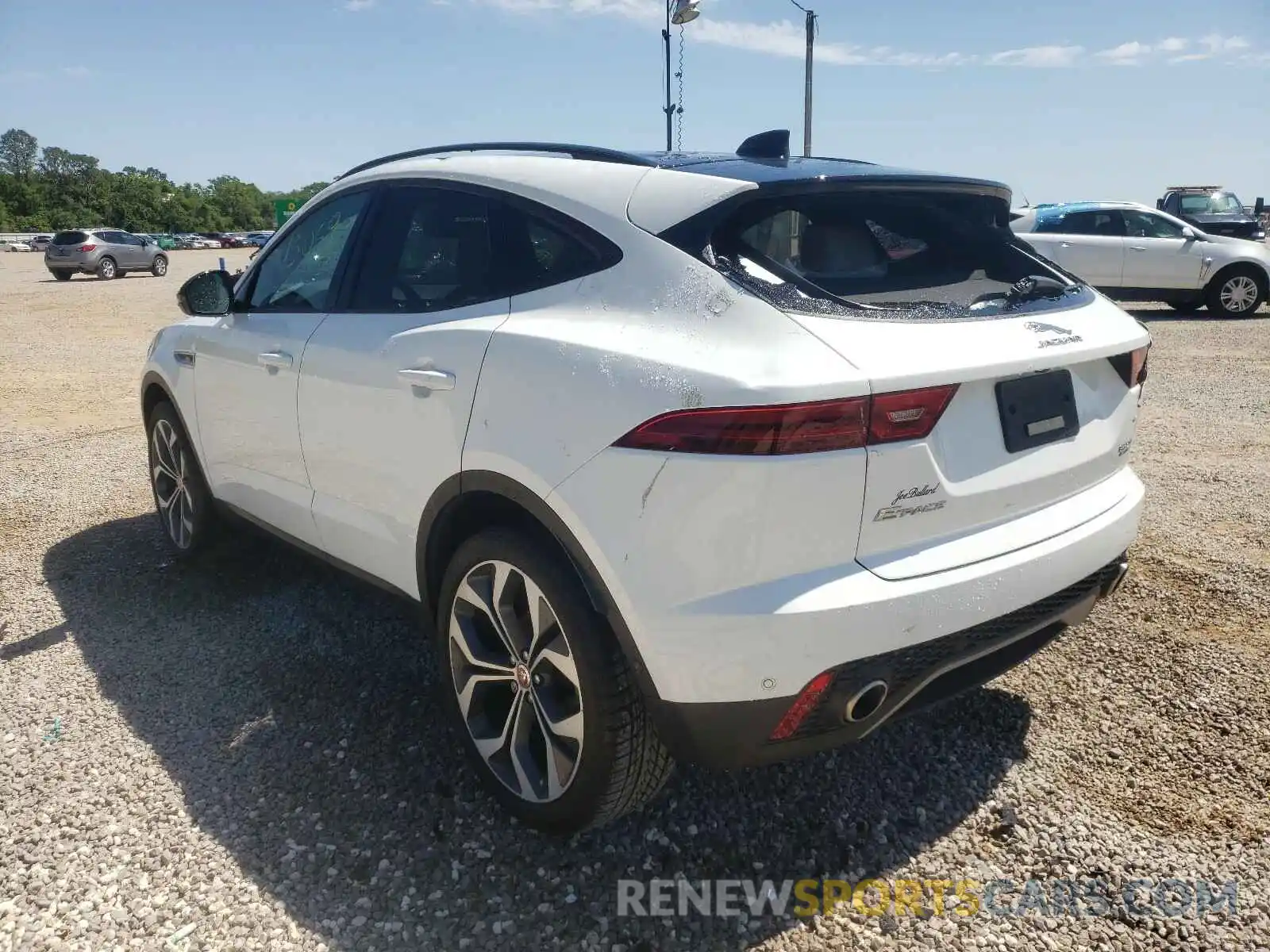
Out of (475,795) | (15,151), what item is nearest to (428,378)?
(475,795)

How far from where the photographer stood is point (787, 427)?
1.94m

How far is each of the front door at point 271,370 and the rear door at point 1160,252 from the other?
14.4m

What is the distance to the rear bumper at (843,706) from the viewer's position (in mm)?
2082

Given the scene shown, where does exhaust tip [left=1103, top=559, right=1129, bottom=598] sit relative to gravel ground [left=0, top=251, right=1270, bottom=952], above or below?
above

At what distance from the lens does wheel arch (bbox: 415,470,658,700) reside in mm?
2176

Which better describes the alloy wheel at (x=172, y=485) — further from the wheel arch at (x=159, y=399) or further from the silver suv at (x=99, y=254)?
the silver suv at (x=99, y=254)

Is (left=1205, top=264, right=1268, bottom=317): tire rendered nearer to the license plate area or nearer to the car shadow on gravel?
the car shadow on gravel

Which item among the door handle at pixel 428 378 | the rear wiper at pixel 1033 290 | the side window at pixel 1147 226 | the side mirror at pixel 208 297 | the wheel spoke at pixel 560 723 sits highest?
the rear wiper at pixel 1033 290

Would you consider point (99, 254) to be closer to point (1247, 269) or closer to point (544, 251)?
point (1247, 269)

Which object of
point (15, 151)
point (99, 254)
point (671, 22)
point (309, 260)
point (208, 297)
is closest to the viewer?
point (309, 260)

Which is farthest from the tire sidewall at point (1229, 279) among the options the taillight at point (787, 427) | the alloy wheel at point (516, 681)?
the alloy wheel at point (516, 681)

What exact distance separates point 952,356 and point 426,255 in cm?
167

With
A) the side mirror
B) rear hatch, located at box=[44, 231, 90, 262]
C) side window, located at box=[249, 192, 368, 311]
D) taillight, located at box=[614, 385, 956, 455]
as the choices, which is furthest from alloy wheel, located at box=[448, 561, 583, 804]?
rear hatch, located at box=[44, 231, 90, 262]

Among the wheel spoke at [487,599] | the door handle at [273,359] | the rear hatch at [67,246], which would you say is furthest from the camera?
the rear hatch at [67,246]
